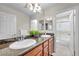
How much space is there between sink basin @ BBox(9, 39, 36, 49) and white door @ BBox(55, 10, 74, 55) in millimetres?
397

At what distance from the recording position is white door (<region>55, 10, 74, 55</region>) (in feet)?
5.47

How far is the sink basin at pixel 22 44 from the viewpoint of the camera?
1.61 meters

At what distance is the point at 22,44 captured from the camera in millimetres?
1647

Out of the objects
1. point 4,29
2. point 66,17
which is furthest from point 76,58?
point 4,29

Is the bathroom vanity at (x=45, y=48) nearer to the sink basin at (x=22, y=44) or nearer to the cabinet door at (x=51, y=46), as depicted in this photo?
the cabinet door at (x=51, y=46)

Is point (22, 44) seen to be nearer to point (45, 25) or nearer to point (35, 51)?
point (35, 51)

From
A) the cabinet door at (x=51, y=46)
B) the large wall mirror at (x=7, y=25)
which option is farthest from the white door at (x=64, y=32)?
the large wall mirror at (x=7, y=25)

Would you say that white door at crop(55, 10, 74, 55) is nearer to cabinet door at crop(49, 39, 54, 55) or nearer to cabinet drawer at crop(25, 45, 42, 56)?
cabinet door at crop(49, 39, 54, 55)

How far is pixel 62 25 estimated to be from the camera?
167 centimetres

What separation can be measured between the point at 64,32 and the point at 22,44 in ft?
2.12

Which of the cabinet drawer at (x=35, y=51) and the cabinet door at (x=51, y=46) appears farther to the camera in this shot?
the cabinet door at (x=51, y=46)

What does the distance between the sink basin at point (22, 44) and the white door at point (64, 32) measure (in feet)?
1.30

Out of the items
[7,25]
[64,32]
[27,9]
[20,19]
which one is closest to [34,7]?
[27,9]

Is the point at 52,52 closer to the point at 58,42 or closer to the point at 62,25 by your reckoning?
the point at 58,42
